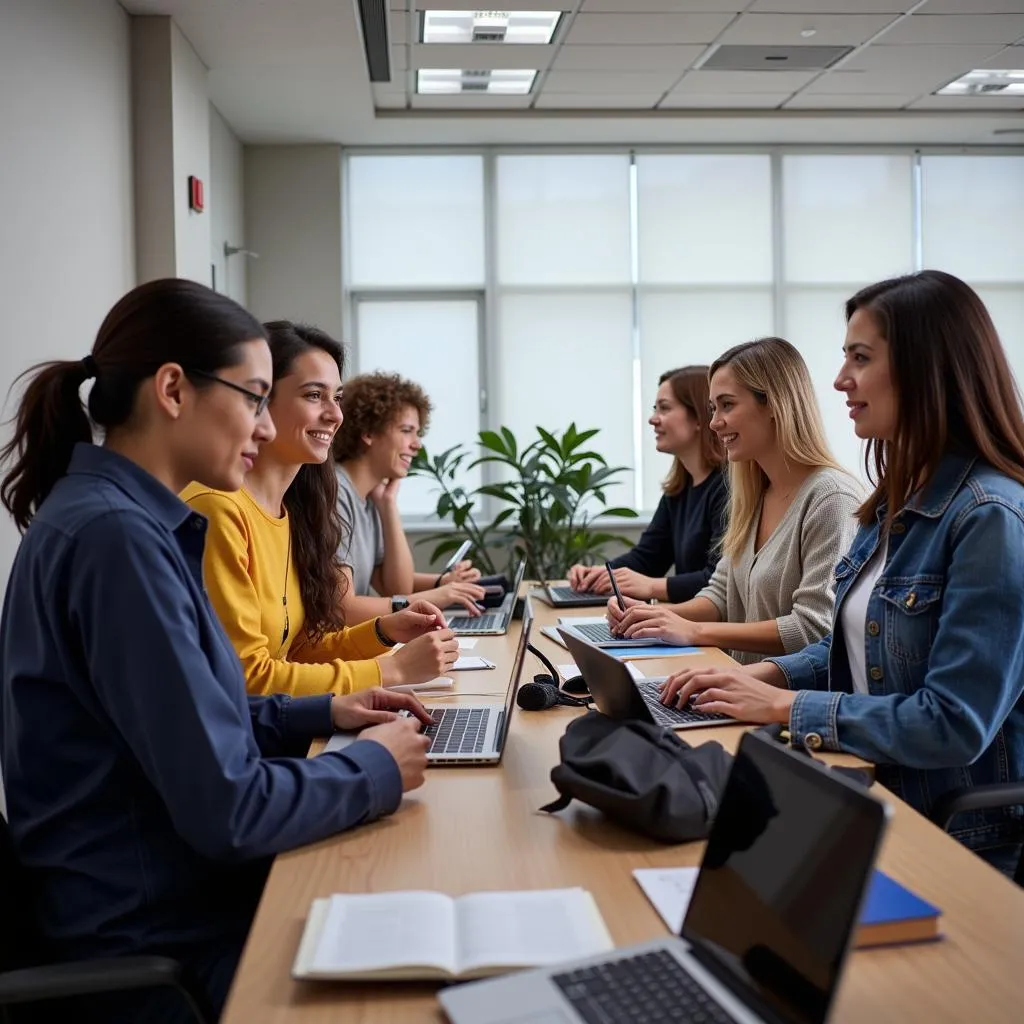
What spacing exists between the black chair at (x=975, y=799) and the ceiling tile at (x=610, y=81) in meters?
4.51

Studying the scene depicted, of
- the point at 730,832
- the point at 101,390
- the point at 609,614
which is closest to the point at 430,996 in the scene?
the point at 730,832

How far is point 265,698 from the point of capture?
168 cm

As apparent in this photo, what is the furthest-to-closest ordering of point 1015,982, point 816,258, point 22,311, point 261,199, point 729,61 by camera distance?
point 816,258 → point 261,199 → point 729,61 → point 22,311 → point 1015,982

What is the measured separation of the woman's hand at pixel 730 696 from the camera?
1.69 meters

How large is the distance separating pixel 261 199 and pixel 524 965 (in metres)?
5.96

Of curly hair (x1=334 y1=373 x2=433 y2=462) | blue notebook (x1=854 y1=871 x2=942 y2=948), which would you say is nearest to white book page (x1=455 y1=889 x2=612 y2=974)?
blue notebook (x1=854 y1=871 x2=942 y2=948)

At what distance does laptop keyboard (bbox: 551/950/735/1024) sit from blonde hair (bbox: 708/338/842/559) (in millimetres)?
1868

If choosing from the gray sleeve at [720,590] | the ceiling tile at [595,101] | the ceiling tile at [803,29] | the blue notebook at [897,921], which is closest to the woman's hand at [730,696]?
the blue notebook at [897,921]

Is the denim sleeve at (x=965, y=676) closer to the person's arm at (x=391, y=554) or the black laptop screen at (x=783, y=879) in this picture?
the black laptop screen at (x=783, y=879)

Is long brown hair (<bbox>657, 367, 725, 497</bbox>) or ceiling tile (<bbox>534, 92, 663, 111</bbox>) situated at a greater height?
ceiling tile (<bbox>534, 92, 663, 111</bbox>)

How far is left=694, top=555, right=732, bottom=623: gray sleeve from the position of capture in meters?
2.94

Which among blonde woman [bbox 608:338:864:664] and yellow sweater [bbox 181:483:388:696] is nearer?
yellow sweater [bbox 181:483:388:696]

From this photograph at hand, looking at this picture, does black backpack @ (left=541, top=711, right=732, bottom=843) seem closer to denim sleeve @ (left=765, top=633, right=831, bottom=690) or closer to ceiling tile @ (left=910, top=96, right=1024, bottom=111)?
denim sleeve @ (left=765, top=633, right=831, bottom=690)

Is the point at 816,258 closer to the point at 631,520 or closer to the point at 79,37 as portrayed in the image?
the point at 631,520
